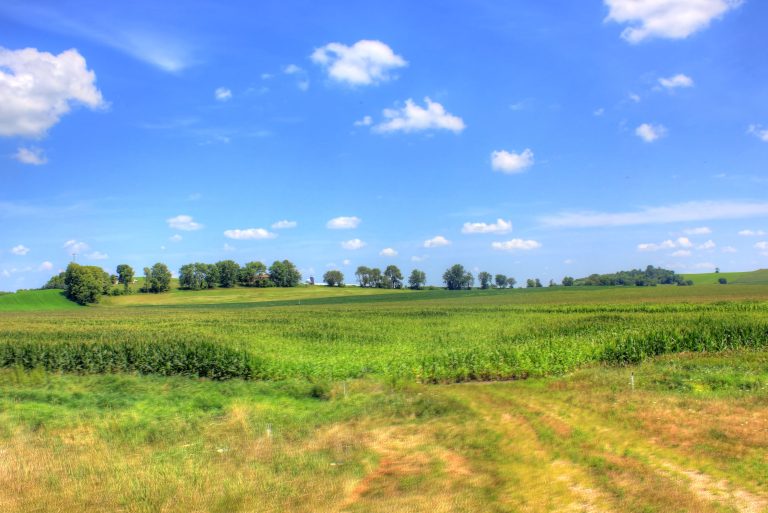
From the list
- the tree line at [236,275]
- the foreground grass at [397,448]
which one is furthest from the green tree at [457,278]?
the foreground grass at [397,448]

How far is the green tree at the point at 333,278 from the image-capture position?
160 meters

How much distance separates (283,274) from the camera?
140 meters

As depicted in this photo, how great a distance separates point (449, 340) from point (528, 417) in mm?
14203

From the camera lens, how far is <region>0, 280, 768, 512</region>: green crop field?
767 centimetres

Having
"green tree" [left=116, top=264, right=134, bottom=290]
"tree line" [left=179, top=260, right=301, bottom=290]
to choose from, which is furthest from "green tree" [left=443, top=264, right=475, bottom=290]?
"green tree" [left=116, top=264, right=134, bottom=290]

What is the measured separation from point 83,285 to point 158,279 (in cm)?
2370

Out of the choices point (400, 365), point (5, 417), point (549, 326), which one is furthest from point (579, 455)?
point (549, 326)

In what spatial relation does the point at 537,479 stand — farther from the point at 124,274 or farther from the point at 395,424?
the point at 124,274

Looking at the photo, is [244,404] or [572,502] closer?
[572,502]

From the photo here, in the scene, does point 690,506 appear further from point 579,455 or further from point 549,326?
point 549,326

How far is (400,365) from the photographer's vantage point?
65.3 ft

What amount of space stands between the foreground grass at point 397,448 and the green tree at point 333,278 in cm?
14318

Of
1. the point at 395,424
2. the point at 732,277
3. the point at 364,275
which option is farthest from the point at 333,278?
the point at 395,424

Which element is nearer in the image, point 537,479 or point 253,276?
point 537,479
